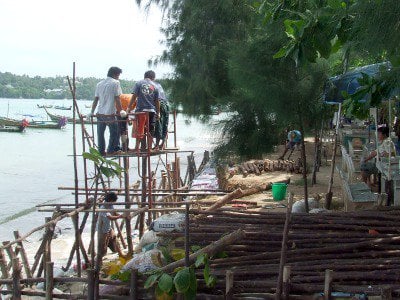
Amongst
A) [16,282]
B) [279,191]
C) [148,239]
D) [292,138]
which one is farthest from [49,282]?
[292,138]

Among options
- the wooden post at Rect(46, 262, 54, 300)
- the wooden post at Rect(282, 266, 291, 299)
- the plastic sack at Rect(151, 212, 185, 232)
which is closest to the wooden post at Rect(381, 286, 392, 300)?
the wooden post at Rect(282, 266, 291, 299)

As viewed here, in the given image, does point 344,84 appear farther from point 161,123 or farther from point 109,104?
point 109,104

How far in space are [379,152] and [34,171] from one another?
30.9 m

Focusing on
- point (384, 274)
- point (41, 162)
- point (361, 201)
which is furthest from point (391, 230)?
point (41, 162)

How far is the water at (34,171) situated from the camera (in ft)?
70.9

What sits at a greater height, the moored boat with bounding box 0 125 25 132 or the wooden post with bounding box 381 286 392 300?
the wooden post with bounding box 381 286 392 300

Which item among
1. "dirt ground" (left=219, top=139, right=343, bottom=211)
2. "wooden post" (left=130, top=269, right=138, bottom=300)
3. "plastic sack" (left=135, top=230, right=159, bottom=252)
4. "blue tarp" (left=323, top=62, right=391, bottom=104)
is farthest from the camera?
"dirt ground" (left=219, top=139, right=343, bottom=211)

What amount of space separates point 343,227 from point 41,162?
38.1 metres

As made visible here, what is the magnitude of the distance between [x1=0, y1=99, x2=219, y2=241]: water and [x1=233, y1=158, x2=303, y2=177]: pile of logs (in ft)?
4.08

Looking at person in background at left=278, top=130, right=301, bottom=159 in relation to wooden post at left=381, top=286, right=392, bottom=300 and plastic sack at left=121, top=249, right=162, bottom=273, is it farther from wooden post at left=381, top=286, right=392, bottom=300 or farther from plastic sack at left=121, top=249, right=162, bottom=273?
wooden post at left=381, top=286, right=392, bottom=300

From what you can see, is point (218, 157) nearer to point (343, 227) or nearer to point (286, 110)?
point (286, 110)

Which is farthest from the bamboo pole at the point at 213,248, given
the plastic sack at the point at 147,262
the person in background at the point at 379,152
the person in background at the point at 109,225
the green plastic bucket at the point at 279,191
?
the green plastic bucket at the point at 279,191

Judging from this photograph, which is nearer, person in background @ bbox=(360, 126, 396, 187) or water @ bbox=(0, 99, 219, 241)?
person in background @ bbox=(360, 126, 396, 187)

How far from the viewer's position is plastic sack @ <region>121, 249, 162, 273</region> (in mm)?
6494
